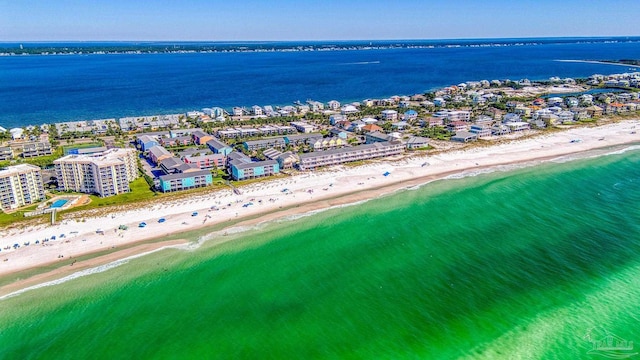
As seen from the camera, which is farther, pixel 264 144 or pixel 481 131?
pixel 481 131

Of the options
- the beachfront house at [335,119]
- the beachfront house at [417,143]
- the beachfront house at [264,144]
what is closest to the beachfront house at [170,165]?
the beachfront house at [264,144]

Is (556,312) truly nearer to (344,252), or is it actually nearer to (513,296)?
(513,296)

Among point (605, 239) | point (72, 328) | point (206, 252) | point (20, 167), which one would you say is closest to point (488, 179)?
point (605, 239)

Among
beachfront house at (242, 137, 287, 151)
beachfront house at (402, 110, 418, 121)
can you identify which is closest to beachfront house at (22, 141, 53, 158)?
beachfront house at (242, 137, 287, 151)

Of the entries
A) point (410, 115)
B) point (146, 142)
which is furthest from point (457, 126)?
point (146, 142)

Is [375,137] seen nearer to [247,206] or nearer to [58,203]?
[247,206]

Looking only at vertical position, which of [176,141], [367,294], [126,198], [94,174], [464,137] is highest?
[94,174]
